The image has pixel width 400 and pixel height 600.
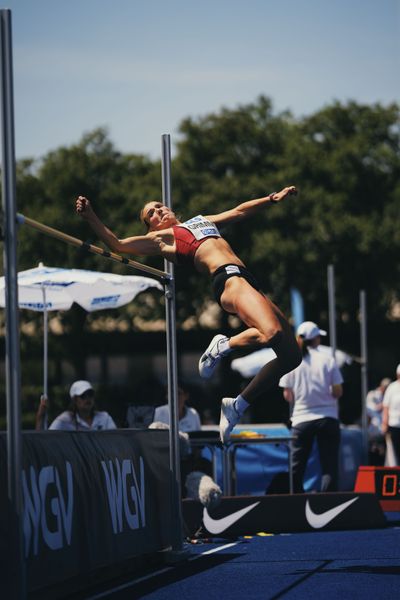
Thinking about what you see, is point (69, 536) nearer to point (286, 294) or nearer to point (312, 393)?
point (312, 393)

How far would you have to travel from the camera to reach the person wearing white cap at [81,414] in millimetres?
Answer: 11820

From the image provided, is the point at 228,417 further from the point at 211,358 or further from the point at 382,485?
the point at 382,485

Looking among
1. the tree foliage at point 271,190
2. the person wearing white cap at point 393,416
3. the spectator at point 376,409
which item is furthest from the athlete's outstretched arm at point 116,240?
the tree foliage at point 271,190

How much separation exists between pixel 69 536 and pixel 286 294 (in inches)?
1304

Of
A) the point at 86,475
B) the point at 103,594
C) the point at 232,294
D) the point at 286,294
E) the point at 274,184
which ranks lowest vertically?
the point at 103,594

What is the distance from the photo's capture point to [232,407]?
8336 millimetres

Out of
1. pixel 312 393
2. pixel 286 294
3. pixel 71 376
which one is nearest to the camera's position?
pixel 312 393

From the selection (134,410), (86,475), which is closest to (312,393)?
(134,410)

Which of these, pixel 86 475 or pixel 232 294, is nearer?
pixel 86 475

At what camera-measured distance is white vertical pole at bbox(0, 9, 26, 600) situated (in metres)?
6.00

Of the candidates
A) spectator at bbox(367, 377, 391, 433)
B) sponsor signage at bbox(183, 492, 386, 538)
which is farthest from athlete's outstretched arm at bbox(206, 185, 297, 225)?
spectator at bbox(367, 377, 391, 433)

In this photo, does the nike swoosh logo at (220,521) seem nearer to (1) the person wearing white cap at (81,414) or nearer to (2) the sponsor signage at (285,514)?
(2) the sponsor signage at (285,514)

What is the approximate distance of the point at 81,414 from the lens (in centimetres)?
1198

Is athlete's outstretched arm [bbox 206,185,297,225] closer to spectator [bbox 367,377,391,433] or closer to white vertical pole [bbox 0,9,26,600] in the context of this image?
white vertical pole [bbox 0,9,26,600]
